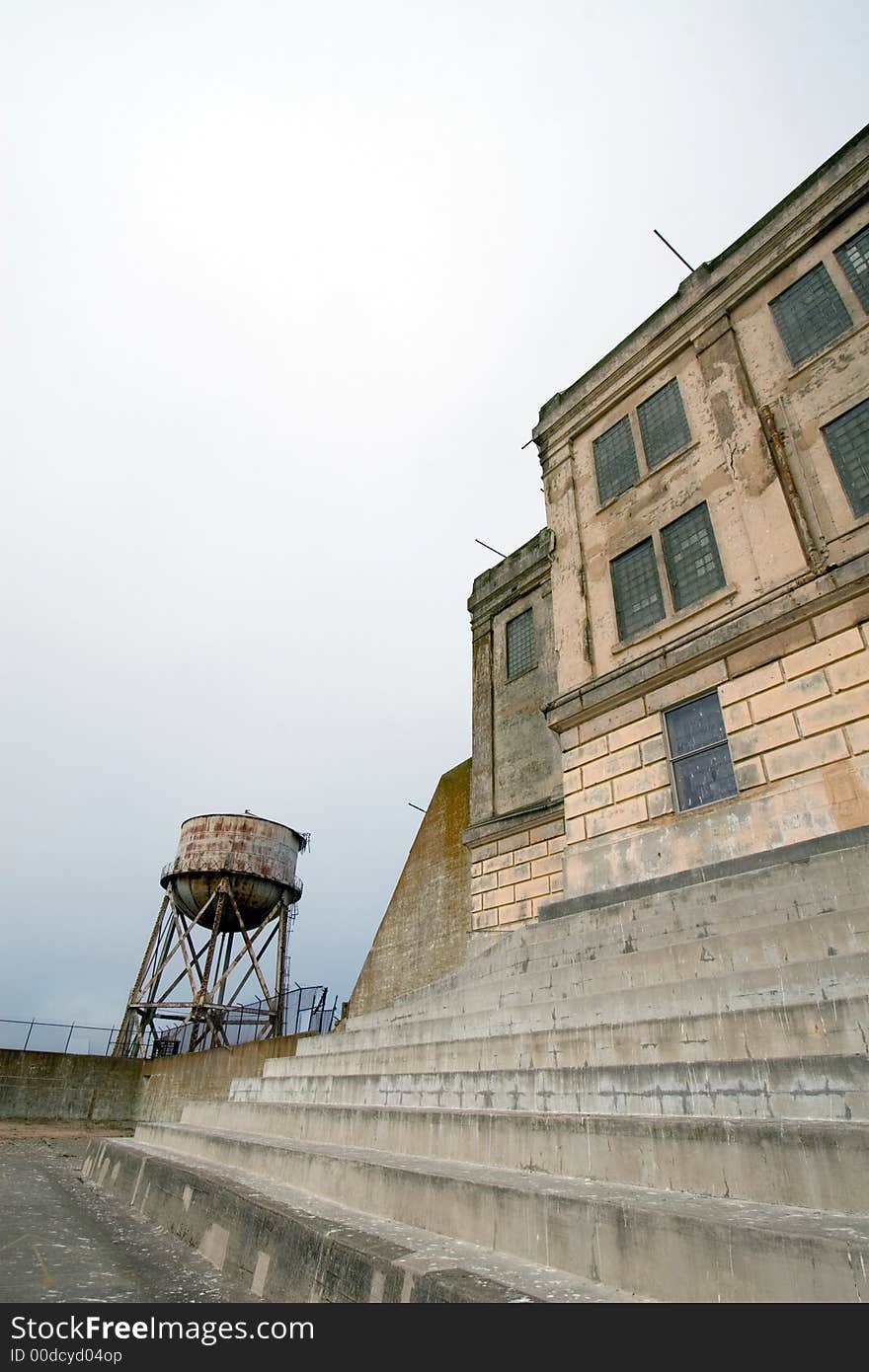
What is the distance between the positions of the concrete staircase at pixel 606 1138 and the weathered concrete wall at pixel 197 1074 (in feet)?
29.0

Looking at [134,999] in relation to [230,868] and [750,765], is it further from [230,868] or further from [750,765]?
[750,765]

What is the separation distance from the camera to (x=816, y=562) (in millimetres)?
9656

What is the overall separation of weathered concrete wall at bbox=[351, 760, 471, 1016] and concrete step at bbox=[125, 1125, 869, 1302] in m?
12.2

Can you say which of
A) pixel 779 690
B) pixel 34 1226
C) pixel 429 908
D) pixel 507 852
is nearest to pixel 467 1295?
pixel 34 1226

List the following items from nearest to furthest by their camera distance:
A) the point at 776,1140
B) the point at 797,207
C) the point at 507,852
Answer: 1. the point at 776,1140
2. the point at 797,207
3. the point at 507,852

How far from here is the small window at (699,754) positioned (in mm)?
9914

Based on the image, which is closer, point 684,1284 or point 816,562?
point 684,1284

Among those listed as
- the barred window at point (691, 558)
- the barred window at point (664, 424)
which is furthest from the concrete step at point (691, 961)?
the barred window at point (664, 424)

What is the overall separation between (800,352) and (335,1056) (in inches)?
527

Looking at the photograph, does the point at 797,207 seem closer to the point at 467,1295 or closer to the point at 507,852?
the point at 507,852

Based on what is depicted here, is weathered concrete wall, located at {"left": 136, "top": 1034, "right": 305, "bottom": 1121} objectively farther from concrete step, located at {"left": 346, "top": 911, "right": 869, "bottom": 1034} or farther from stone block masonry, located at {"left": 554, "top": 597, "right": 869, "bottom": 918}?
concrete step, located at {"left": 346, "top": 911, "right": 869, "bottom": 1034}

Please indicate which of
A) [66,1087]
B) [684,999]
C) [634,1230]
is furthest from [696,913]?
[66,1087]

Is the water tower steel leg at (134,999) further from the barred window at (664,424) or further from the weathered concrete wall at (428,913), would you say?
the barred window at (664,424)

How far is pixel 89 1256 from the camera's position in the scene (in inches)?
222
